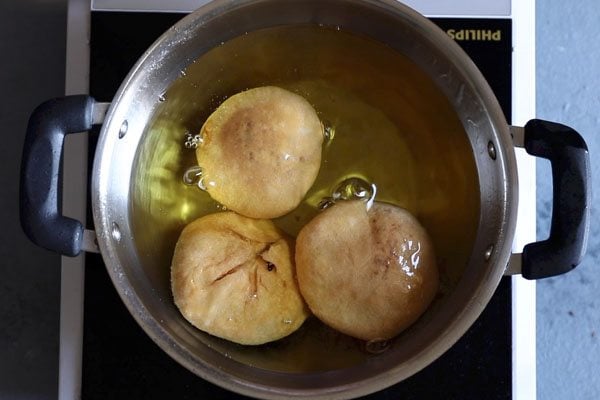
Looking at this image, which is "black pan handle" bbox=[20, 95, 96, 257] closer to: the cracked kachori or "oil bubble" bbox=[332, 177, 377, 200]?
the cracked kachori

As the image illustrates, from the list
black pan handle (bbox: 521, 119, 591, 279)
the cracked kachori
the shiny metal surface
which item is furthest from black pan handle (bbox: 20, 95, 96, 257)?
black pan handle (bbox: 521, 119, 591, 279)

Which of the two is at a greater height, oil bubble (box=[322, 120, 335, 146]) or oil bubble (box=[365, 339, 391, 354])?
oil bubble (box=[322, 120, 335, 146])

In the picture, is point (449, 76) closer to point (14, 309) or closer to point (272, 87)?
point (272, 87)

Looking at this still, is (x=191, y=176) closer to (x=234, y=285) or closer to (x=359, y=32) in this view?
(x=234, y=285)

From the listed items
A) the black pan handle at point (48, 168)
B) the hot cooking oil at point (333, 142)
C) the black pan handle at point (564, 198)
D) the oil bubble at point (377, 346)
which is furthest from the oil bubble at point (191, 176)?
the black pan handle at point (564, 198)

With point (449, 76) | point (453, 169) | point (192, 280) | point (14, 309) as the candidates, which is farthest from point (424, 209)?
point (14, 309)
